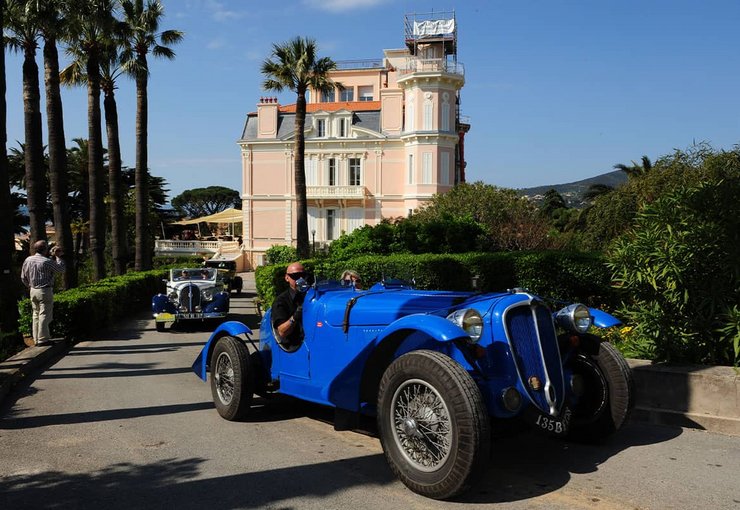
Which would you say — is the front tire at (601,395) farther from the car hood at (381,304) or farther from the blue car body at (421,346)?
the car hood at (381,304)

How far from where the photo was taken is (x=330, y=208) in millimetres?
54312

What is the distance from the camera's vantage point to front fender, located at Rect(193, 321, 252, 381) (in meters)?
7.11

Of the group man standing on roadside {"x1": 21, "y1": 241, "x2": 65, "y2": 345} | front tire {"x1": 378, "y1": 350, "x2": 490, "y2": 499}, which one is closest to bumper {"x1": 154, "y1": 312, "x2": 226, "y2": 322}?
man standing on roadside {"x1": 21, "y1": 241, "x2": 65, "y2": 345}

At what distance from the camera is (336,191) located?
5294 centimetres

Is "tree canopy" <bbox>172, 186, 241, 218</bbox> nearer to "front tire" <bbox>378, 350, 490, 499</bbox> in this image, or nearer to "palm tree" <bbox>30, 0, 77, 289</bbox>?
"palm tree" <bbox>30, 0, 77, 289</bbox>

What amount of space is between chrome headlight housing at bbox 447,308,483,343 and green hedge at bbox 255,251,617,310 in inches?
365

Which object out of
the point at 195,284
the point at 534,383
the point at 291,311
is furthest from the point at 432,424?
the point at 195,284

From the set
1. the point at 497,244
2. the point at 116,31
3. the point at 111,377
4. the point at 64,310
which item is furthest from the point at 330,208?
the point at 111,377

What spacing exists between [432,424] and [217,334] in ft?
11.3

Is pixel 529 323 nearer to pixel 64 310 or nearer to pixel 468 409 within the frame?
pixel 468 409

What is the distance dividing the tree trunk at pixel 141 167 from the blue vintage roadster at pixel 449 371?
24.2 meters

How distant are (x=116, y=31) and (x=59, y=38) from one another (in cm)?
771

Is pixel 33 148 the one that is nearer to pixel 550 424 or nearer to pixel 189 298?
pixel 189 298

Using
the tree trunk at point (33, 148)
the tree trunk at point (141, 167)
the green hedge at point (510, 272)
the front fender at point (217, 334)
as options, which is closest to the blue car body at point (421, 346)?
the front fender at point (217, 334)
